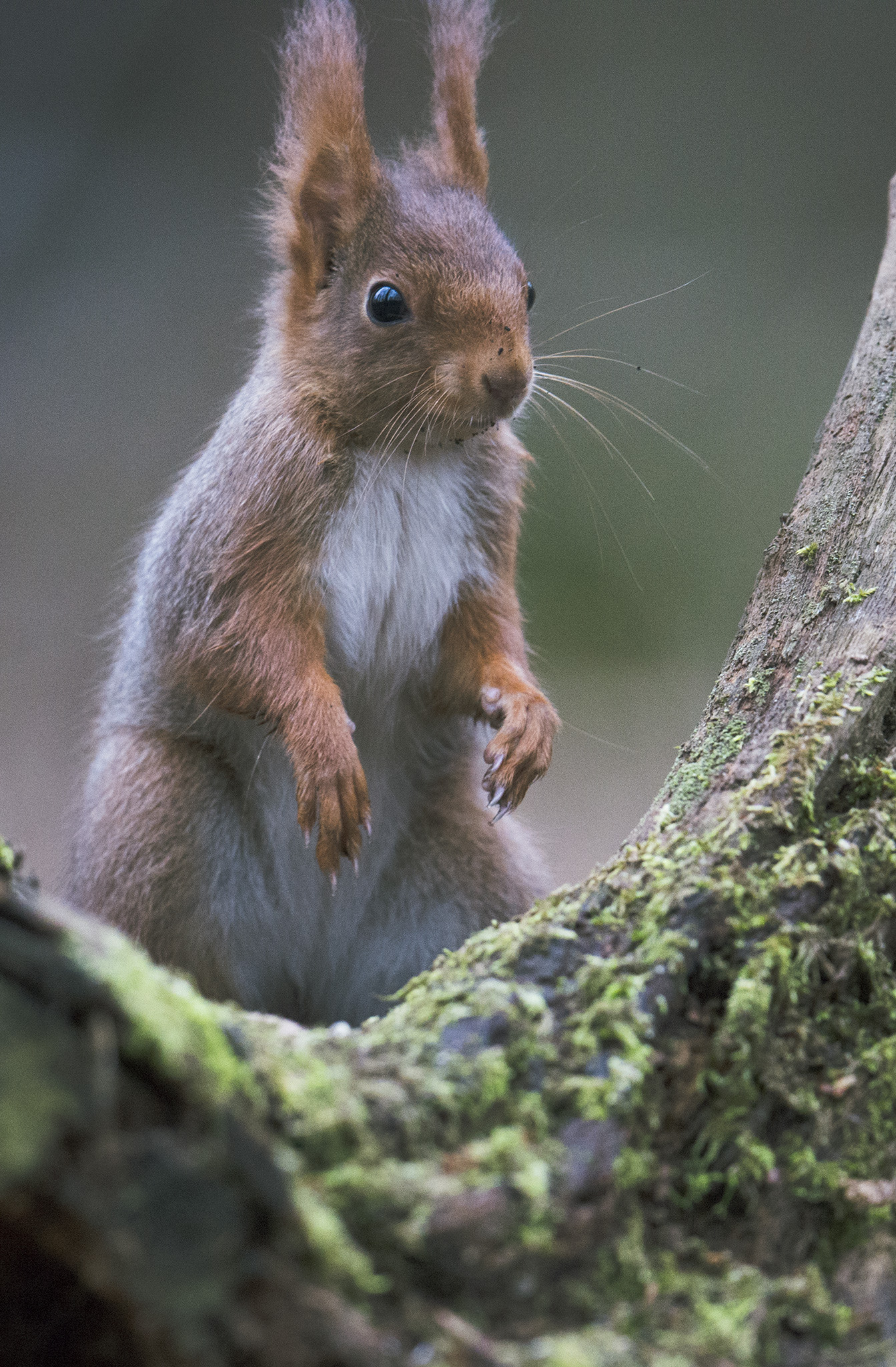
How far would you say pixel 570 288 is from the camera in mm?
4117

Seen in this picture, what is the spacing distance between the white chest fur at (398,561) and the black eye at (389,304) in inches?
9.0

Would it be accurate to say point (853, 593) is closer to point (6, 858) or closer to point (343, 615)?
point (343, 615)

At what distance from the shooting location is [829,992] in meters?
1.10

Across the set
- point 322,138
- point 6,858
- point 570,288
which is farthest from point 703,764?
point 570,288

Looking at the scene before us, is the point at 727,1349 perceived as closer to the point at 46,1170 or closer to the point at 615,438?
the point at 46,1170

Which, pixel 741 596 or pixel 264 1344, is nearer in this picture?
pixel 264 1344

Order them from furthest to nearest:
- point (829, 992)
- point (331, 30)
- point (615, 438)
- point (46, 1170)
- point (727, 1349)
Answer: point (615, 438)
point (331, 30)
point (829, 992)
point (727, 1349)
point (46, 1170)

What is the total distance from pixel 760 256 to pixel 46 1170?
4304 millimetres

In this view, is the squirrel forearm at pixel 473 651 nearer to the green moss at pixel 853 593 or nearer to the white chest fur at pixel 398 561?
the white chest fur at pixel 398 561

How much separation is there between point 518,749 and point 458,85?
1.26m

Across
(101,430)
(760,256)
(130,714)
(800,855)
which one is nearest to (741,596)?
(760,256)

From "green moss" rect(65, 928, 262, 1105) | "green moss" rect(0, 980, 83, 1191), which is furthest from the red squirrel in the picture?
"green moss" rect(0, 980, 83, 1191)

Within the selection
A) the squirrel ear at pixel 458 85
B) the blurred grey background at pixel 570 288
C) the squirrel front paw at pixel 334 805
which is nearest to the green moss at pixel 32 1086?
the squirrel front paw at pixel 334 805

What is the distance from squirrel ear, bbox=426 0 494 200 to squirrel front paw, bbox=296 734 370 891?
44.5 inches
